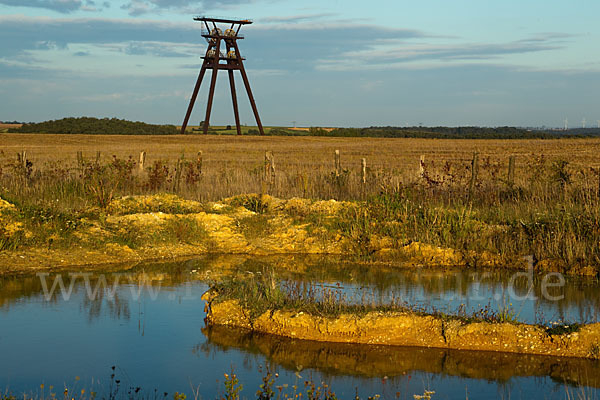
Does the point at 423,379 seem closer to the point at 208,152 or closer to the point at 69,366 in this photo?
the point at 69,366

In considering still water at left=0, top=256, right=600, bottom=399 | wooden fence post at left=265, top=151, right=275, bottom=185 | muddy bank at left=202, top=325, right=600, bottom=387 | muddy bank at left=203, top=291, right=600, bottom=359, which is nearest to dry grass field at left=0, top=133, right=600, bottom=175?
wooden fence post at left=265, top=151, right=275, bottom=185

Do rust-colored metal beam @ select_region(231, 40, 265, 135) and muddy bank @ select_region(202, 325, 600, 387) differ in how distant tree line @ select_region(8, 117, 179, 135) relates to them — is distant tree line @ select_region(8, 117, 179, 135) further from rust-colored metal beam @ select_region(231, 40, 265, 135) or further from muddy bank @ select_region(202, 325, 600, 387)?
muddy bank @ select_region(202, 325, 600, 387)

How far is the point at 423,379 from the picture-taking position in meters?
7.50

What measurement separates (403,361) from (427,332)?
792 mm

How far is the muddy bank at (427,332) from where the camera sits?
327 inches

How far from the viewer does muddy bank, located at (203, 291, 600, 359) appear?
8297mm

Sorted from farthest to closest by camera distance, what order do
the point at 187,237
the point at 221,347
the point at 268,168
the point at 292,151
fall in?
the point at 292,151, the point at 268,168, the point at 187,237, the point at 221,347

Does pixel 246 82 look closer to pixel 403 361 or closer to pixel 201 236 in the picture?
pixel 201 236

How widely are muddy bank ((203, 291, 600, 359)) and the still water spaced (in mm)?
183

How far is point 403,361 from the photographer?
811 centimetres

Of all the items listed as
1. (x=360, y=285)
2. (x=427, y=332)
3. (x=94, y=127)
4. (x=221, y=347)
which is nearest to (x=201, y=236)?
(x=360, y=285)

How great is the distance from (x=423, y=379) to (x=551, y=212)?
342 inches

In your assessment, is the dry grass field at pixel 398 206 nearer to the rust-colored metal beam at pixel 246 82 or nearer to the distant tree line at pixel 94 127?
the rust-colored metal beam at pixel 246 82

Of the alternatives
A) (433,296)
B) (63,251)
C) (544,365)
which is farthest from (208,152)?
(544,365)
